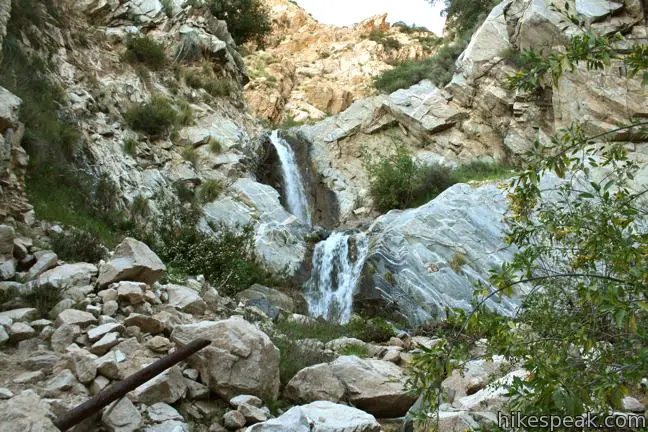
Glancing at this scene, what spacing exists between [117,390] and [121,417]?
0.19 metres

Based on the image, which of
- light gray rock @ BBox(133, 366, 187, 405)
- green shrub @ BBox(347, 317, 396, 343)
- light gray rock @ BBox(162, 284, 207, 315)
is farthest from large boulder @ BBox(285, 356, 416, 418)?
green shrub @ BBox(347, 317, 396, 343)

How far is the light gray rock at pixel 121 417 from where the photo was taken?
328 cm

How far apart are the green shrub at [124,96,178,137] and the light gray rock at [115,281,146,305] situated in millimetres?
7697

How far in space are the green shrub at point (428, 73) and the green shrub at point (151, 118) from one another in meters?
10.1

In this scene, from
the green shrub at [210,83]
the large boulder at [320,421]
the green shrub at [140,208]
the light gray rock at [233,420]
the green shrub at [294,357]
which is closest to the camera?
the large boulder at [320,421]

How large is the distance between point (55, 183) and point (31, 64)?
11.1ft

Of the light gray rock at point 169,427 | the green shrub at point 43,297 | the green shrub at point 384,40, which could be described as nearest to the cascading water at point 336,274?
the green shrub at point 43,297

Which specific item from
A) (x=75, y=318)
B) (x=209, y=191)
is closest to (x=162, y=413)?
(x=75, y=318)

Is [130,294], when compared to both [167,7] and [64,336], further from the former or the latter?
[167,7]

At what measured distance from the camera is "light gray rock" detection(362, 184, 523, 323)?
A: 10.2m

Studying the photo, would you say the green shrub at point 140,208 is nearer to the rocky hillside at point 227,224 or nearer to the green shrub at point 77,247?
the rocky hillside at point 227,224

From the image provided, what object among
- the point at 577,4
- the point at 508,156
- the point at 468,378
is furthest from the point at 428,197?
the point at 468,378

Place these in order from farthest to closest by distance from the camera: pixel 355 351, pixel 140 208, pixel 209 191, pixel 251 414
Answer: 1. pixel 209 191
2. pixel 140 208
3. pixel 355 351
4. pixel 251 414

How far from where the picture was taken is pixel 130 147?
10.9 metres
